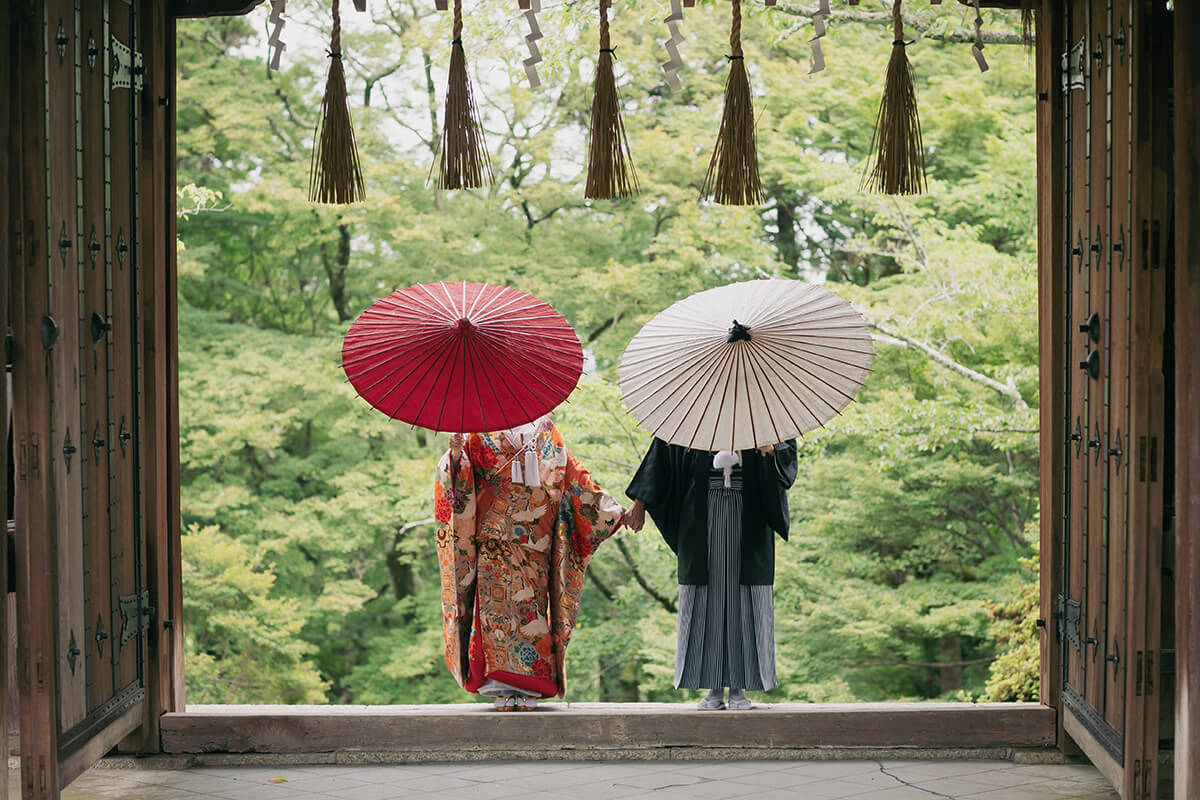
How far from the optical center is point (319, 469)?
10828mm

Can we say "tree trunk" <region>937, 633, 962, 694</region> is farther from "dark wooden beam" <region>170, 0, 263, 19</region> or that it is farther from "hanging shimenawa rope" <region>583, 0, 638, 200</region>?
"dark wooden beam" <region>170, 0, 263, 19</region>

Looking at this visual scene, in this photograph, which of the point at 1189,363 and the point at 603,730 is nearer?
the point at 1189,363

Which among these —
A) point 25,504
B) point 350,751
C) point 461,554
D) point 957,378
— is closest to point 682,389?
point 461,554

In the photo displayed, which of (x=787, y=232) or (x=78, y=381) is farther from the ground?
(x=787, y=232)

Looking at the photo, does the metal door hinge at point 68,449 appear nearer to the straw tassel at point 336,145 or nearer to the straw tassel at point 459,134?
the straw tassel at point 336,145

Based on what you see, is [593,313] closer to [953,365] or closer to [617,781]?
[953,365]

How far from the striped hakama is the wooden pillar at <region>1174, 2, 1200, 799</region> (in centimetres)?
156

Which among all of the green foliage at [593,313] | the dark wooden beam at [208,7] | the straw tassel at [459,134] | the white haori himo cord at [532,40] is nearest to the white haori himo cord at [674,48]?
the white haori himo cord at [532,40]

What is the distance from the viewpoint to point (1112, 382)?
3572mm

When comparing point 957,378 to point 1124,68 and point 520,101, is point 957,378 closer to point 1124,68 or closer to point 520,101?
point 520,101

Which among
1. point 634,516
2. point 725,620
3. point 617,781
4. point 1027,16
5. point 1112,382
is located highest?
point 1027,16

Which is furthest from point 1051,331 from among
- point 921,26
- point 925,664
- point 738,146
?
point 925,664

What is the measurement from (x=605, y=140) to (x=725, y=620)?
1757 millimetres

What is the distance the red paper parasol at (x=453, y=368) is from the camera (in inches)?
154
